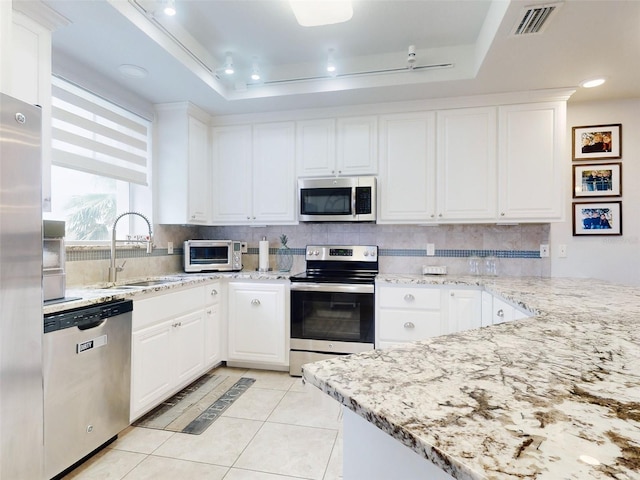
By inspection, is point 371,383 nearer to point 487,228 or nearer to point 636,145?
point 487,228

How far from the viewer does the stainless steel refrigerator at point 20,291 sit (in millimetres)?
1295

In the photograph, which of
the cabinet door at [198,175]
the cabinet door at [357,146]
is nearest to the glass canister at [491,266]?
the cabinet door at [357,146]

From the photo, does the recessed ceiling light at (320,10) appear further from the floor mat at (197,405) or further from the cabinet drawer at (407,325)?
the floor mat at (197,405)

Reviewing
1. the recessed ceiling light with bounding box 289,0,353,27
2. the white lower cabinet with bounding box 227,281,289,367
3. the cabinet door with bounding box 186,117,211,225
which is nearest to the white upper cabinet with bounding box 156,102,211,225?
the cabinet door with bounding box 186,117,211,225

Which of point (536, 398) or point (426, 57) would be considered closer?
point (536, 398)

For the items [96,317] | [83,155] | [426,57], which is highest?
[426,57]

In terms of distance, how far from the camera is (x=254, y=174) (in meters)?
3.42

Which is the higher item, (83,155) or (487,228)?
(83,155)

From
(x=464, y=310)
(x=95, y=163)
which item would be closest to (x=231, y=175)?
(x=95, y=163)

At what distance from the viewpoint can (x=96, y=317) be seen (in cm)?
185

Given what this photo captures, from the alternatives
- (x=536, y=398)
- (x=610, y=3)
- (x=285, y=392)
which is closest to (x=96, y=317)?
(x=285, y=392)

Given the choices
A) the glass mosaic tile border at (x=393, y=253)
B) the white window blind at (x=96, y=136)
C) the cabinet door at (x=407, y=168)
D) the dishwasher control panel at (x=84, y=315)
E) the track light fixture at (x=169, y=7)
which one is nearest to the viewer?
the dishwasher control panel at (x=84, y=315)

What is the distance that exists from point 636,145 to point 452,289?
2.01 metres

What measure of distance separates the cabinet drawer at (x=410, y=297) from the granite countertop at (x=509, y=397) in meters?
1.65
